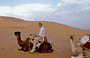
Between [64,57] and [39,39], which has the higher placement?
[39,39]

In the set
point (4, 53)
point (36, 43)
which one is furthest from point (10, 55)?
point (36, 43)

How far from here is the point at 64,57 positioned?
41.5ft

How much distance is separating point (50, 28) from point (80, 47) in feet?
71.2

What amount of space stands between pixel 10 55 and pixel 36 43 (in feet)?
5.52

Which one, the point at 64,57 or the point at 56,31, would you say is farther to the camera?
the point at 56,31

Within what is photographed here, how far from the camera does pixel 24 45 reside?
47.9 ft

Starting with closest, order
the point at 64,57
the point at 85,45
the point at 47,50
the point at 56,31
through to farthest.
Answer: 1. the point at 85,45
2. the point at 64,57
3. the point at 47,50
4. the point at 56,31

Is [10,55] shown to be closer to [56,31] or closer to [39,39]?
[39,39]

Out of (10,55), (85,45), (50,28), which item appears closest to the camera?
(85,45)

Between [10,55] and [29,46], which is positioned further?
[29,46]

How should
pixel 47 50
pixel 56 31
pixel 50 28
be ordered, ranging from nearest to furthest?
1. pixel 47 50
2. pixel 56 31
3. pixel 50 28

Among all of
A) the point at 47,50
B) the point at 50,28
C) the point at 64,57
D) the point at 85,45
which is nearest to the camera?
the point at 85,45

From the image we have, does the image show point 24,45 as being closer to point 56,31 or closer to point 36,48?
point 36,48

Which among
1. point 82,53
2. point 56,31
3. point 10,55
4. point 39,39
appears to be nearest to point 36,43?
point 39,39
